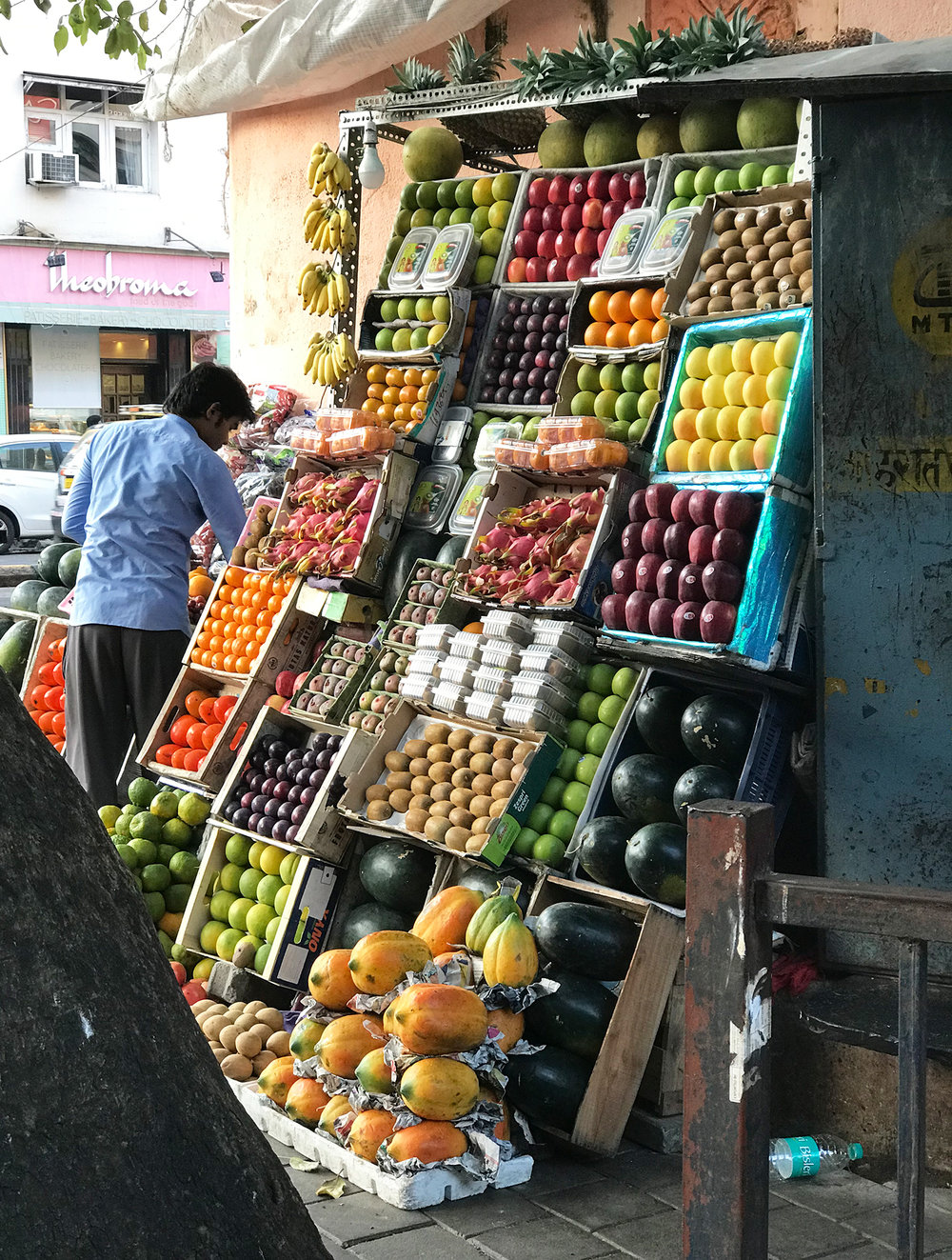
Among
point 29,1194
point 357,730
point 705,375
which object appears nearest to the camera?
point 29,1194

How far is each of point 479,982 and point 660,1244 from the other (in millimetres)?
845

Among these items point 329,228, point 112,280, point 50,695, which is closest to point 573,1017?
point 50,695

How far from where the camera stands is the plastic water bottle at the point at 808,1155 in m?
3.52

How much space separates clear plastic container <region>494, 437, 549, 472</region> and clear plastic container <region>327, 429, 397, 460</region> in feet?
2.20

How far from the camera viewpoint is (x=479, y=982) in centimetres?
378

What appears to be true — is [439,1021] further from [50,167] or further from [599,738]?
[50,167]

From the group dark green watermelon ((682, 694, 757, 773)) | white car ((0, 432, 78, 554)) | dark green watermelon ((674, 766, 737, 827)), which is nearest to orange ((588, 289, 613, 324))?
dark green watermelon ((682, 694, 757, 773))

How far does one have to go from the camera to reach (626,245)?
491cm

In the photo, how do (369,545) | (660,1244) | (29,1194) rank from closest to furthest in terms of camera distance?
1. (29,1194)
2. (660,1244)
3. (369,545)

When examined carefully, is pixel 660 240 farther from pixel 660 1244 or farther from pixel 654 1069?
pixel 660 1244

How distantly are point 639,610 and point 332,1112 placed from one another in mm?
1684

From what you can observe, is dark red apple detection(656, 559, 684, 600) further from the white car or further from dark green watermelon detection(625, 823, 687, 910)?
the white car

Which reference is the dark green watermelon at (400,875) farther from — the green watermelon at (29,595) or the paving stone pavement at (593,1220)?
the green watermelon at (29,595)

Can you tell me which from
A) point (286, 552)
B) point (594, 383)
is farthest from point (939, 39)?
point (286, 552)
